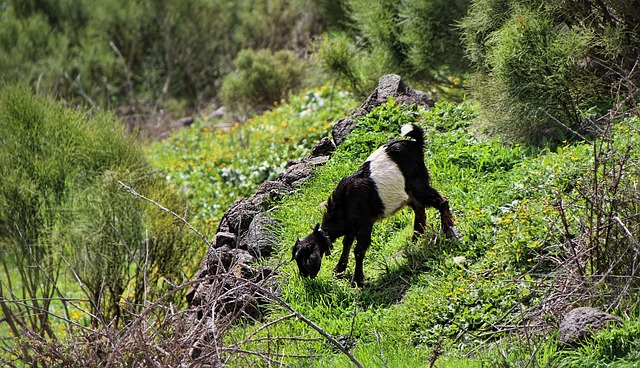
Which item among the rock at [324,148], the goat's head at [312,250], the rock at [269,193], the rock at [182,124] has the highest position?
the goat's head at [312,250]

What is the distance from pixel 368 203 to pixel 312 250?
2.43 feet

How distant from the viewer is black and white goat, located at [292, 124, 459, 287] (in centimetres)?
A: 873

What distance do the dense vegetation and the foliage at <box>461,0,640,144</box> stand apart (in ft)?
0.09

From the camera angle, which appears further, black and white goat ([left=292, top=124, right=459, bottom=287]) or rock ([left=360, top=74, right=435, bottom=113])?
rock ([left=360, top=74, right=435, bottom=113])

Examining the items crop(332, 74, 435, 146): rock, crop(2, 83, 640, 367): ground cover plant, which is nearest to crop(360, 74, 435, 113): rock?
crop(332, 74, 435, 146): rock

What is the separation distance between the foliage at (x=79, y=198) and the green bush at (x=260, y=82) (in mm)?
7119

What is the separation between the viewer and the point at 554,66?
10.8 meters

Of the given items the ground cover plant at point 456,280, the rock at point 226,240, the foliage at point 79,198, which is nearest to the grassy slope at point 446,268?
the ground cover plant at point 456,280

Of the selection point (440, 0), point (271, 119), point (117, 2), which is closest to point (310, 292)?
point (440, 0)

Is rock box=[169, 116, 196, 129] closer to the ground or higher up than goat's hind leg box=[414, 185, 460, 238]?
closer to the ground

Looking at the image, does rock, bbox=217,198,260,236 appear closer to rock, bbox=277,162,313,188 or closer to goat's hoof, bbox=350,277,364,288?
rock, bbox=277,162,313,188

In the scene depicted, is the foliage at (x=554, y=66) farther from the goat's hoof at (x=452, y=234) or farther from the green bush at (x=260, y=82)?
the green bush at (x=260, y=82)

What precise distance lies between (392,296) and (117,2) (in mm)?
25224

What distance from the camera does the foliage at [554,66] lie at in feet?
35.3
